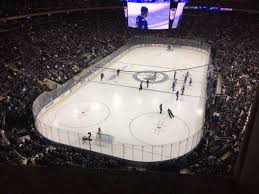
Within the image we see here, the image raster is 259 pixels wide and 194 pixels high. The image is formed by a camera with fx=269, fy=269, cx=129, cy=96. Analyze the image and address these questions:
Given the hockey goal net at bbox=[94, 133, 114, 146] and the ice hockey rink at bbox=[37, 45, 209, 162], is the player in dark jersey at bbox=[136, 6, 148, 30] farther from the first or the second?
the hockey goal net at bbox=[94, 133, 114, 146]

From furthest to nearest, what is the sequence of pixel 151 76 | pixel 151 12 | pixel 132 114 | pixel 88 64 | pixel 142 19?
pixel 88 64
pixel 151 76
pixel 142 19
pixel 151 12
pixel 132 114

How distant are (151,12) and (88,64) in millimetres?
8228

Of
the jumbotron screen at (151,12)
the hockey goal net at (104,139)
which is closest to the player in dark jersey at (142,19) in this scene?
the jumbotron screen at (151,12)

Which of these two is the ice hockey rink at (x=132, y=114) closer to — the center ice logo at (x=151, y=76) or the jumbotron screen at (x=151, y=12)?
the center ice logo at (x=151, y=76)

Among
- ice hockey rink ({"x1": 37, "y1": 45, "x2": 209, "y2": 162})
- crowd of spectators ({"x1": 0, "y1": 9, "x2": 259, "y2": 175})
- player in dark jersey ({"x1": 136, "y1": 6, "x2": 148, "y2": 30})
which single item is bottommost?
ice hockey rink ({"x1": 37, "y1": 45, "x2": 209, "y2": 162})

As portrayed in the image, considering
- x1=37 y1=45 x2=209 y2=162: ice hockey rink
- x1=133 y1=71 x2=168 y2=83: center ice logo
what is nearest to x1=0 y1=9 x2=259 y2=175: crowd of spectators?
x1=37 y1=45 x2=209 y2=162: ice hockey rink

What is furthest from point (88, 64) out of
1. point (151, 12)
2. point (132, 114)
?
point (132, 114)

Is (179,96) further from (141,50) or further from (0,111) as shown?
(141,50)

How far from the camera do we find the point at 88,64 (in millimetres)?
27828

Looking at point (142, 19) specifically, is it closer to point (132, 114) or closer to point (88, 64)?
point (88, 64)

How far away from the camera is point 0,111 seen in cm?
1588

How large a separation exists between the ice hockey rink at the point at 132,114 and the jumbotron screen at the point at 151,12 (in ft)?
16.0

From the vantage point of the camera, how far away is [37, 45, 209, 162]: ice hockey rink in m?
15.0

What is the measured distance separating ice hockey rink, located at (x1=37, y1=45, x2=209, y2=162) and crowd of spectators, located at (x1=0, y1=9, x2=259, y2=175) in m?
0.98
